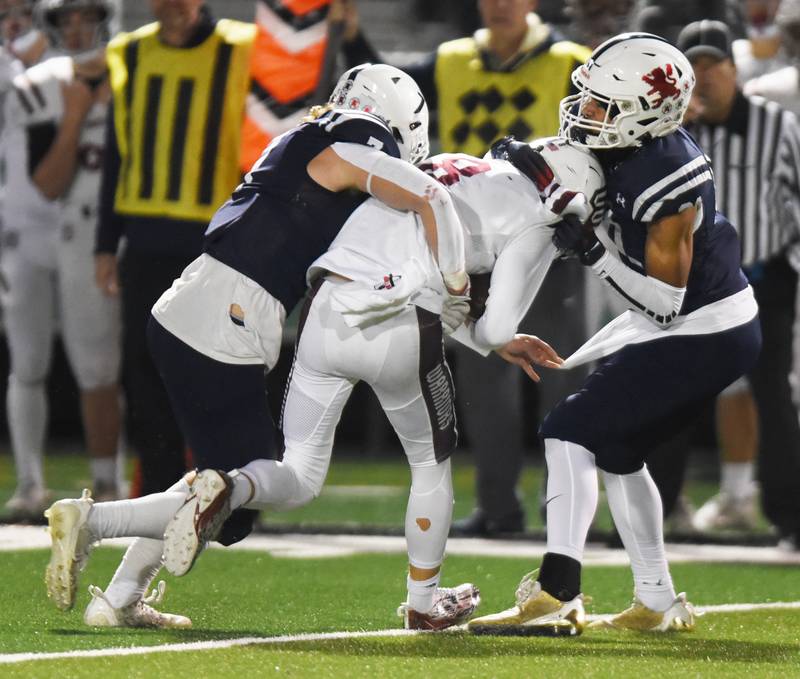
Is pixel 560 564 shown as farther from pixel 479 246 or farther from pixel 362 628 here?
pixel 479 246

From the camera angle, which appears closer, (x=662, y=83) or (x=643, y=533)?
(x=662, y=83)

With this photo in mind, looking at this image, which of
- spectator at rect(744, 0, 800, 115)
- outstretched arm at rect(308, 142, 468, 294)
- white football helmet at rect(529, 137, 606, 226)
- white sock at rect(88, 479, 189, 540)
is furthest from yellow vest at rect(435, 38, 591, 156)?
white sock at rect(88, 479, 189, 540)

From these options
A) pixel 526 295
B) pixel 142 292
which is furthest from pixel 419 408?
pixel 142 292

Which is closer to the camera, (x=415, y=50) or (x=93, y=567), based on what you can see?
(x=93, y=567)

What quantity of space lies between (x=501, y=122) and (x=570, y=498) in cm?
243

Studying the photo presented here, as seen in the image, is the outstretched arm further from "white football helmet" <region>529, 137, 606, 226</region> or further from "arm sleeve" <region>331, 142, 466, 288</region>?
"white football helmet" <region>529, 137, 606, 226</region>

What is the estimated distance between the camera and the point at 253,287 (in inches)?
171

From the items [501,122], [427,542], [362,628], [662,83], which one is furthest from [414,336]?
[501,122]

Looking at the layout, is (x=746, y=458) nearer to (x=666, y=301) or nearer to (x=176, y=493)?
(x=666, y=301)

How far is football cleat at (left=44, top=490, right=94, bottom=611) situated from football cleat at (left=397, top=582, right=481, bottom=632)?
0.79 meters

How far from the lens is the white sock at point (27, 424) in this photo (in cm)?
728

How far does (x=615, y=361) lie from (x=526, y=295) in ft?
1.13

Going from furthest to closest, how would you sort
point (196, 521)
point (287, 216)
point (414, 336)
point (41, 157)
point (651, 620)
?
1. point (41, 157)
2. point (651, 620)
3. point (287, 216)
4. point (414, 336)
5. point (196, 521)

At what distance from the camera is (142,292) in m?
6.44
